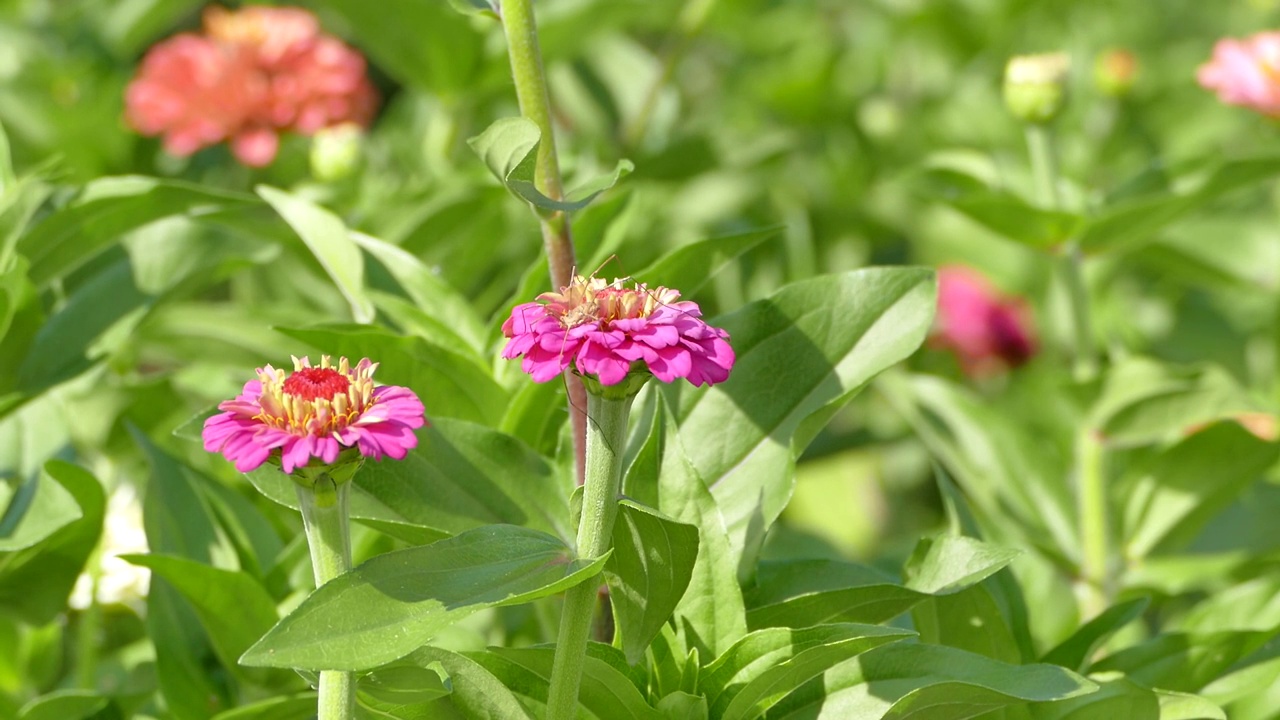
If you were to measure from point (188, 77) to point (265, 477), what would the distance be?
3.06ft

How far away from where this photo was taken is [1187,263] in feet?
4.23

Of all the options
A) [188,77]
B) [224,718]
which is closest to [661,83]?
[188,77]

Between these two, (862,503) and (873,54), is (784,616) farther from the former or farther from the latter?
(873,54)

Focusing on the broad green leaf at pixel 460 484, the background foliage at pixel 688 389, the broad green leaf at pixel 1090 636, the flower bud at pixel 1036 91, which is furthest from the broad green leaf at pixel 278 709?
the flower bud at pixel 1036 91

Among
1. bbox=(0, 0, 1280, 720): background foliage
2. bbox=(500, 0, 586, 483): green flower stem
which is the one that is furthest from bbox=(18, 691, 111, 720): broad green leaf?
bbox=(500, 0, 586, 483): green flower stem

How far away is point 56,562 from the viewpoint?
31.5 inches

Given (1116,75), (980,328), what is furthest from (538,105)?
(1116,75)

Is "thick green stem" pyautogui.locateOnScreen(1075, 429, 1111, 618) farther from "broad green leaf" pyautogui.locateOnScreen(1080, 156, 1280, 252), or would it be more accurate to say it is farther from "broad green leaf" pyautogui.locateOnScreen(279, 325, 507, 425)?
"broad green leaf" pyautogui.locateOnScreen(279, 325, 507, 425)

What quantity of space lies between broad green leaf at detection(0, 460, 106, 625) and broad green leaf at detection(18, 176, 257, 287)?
0.48 feet

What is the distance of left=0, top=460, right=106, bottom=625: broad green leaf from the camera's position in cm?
77

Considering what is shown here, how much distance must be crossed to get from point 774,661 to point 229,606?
304 mm

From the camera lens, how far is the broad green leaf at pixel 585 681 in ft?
1.90

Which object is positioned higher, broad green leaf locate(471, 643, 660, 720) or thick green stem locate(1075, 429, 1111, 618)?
broad green leaf locate(471, 643, 660, 720)

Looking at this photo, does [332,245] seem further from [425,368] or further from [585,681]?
[585,681]
